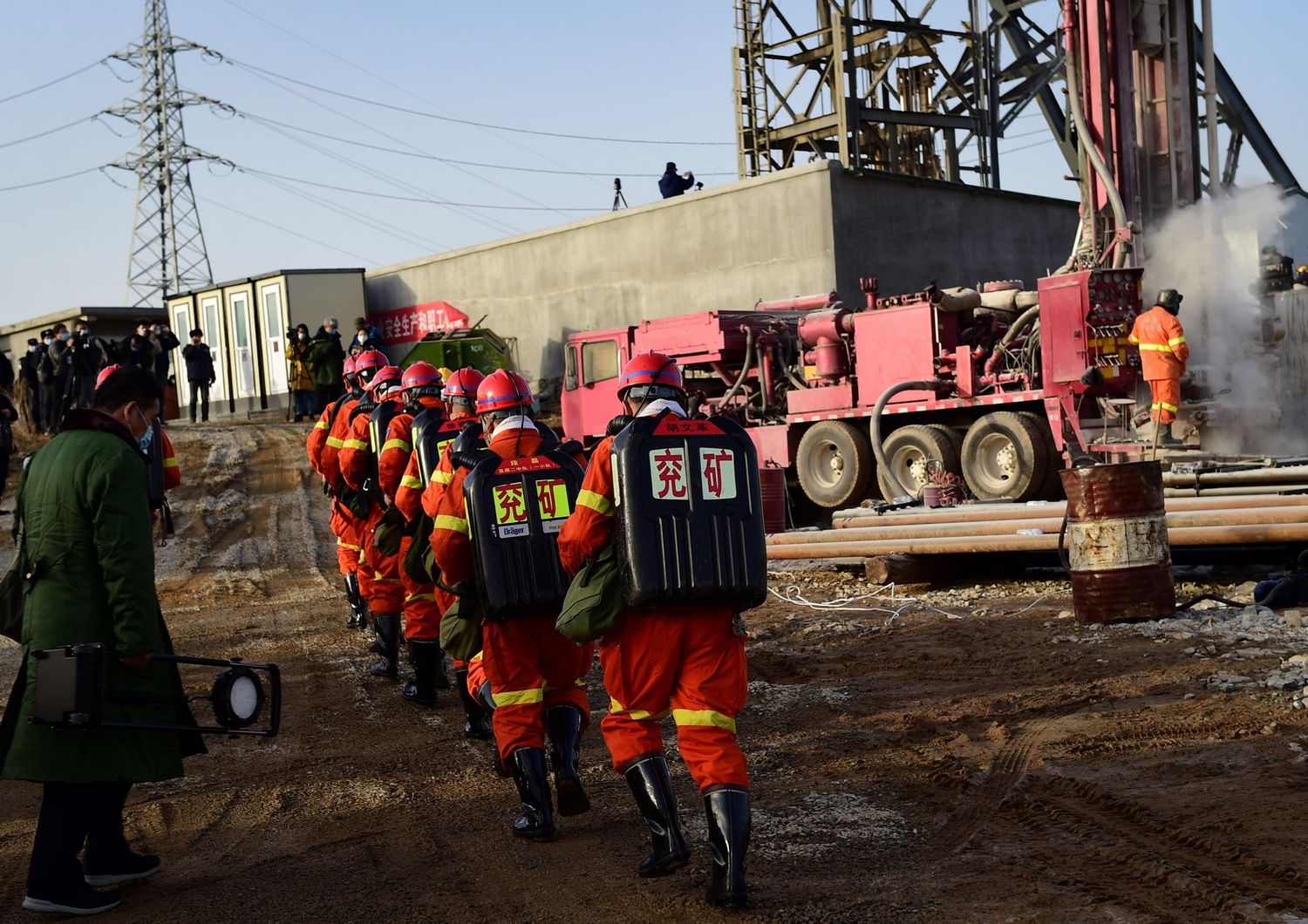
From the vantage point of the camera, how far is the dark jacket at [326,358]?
998 inches

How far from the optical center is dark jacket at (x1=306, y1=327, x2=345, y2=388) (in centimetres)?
2534

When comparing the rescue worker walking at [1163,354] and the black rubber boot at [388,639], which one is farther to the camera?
the rescue worker walking at [1163,354]

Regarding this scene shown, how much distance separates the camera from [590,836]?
224 inches

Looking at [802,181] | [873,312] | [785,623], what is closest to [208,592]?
[785,623]

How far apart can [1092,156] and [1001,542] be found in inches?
282

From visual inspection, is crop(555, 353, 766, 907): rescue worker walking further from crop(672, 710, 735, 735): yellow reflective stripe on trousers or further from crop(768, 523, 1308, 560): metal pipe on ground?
crop(768, 523, 1308, 560): metal pipe on ground

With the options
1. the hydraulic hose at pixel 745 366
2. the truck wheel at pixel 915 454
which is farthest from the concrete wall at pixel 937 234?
the truck wheel at pixel 915 454

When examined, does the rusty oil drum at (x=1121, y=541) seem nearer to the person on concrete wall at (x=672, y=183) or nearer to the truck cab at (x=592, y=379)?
the truck cab at (x=592, y=379)

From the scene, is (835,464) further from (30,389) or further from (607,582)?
(30,389)

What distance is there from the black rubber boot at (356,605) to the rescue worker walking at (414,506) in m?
2.33

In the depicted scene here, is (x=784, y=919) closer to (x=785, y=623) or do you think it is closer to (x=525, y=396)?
(x=525, y=396)

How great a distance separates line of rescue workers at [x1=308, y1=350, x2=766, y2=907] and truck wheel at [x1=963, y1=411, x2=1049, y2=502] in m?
9.35

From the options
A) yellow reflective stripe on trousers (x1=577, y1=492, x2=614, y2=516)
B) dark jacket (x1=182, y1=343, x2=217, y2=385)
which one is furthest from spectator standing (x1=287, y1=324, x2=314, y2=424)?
yellow reflective stripe on trousers (x1=577, y1=492, x2=614, y2=516)

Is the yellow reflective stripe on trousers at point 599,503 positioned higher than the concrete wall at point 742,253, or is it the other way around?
the concrete wall at point 742,253
